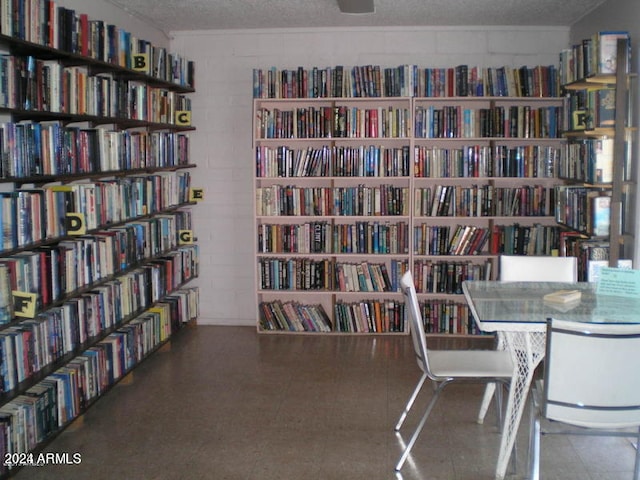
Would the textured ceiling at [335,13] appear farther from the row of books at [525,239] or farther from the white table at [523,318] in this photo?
the white table at [523,318]

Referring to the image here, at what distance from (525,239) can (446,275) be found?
0.68 meters

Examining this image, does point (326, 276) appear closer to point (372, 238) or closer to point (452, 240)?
point (372, 238)

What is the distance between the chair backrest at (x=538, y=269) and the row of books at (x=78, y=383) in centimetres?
235

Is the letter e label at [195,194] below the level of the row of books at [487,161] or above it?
below

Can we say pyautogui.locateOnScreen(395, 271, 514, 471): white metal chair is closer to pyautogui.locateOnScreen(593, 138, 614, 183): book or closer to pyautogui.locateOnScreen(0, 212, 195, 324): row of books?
pyautogui.locateOnScreen(593, 138, 614, 183): book

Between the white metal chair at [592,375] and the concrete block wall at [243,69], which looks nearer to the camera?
the white metal chair at [592,375]

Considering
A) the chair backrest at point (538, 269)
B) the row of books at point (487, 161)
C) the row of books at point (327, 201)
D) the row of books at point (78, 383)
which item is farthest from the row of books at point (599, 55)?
the row of books at point (78, 383)

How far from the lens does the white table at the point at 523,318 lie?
2.87 metres

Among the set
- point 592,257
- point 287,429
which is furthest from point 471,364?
point 592,257

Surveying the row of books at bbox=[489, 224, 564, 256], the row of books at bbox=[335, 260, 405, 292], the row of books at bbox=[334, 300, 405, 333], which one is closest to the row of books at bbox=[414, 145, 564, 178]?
the row of books at bbox=[489, 224, 564, 256]

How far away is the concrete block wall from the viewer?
5598 mm

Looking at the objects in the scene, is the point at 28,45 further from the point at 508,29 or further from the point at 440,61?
the point at 508,29

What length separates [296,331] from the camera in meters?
5.64

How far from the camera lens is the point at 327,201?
18.2 feet
